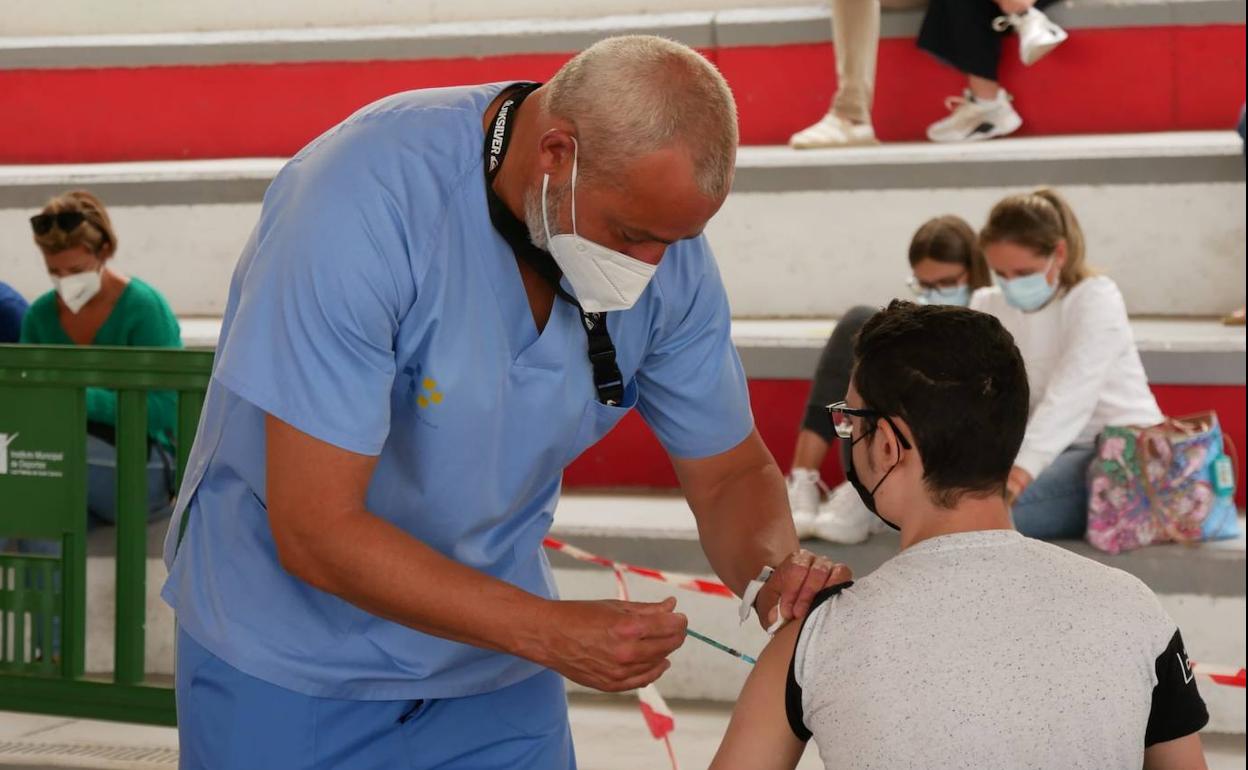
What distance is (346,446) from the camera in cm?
151

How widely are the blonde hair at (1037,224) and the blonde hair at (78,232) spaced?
2.24 meters

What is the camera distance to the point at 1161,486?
3572mm

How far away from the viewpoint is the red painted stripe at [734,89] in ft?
15.8

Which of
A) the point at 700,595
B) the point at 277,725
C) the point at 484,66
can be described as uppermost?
the point at 484,66

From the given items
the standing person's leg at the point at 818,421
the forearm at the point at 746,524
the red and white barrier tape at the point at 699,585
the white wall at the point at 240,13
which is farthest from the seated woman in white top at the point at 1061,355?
the white wall at the point at 240,13

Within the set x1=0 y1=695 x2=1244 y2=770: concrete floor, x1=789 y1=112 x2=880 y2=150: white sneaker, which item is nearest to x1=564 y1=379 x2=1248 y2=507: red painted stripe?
x1=0 y1=695 x2=1244 y2=770: concrete floor

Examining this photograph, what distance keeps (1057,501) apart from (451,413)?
94.9 inches

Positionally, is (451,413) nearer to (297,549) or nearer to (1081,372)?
(297,549)

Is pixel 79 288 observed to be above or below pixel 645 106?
below

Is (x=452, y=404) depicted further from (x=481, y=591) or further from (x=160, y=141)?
(x=160, y=141)

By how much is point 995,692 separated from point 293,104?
4463mm

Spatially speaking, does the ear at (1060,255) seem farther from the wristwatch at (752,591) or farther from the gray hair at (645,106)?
the gray hair at (645,106)

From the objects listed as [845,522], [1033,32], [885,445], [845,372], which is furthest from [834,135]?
[885,445]

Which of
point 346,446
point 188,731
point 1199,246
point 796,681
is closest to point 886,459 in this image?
point 796,681
